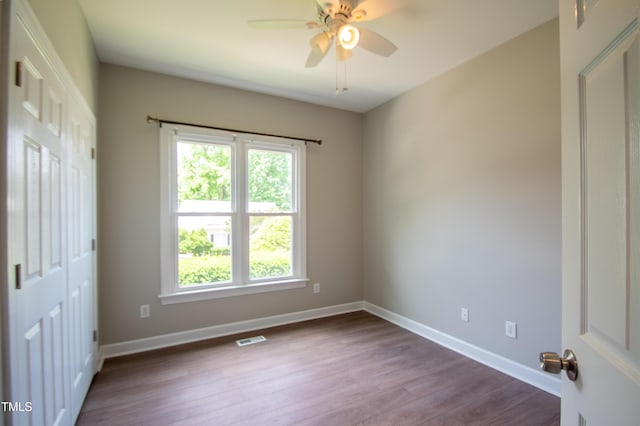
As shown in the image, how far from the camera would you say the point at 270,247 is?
12.0 ft

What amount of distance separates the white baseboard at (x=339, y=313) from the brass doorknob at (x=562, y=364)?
6.35 feet

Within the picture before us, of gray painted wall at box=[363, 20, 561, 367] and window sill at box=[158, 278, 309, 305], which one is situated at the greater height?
gray painted wall at box=[363, 20, 561, 367]

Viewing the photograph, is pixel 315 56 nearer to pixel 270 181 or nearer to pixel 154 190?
pixel 270 181

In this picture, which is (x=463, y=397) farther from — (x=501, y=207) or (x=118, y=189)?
(x=118, y=189)

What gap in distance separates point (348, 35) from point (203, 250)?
8.29ft

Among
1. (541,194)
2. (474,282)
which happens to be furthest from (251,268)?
(541,194)

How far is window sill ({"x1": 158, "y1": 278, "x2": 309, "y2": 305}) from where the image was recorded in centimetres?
305

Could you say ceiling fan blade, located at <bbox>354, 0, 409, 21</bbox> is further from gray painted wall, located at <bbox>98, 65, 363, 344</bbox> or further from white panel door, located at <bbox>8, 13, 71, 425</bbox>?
gray painted wall, located at <bbox>98, 65, 363, 344</bbox>

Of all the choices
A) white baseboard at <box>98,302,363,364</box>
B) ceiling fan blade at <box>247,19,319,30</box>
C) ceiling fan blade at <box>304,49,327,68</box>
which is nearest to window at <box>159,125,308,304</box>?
white baseboard at <box>98,302,363,364</box>

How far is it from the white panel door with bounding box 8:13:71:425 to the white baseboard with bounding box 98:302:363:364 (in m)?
1.15

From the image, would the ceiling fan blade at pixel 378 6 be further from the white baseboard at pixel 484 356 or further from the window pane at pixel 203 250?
the white baseboard at pixel 484 356

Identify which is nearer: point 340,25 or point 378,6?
point 378,6

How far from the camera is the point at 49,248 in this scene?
4.92 feet

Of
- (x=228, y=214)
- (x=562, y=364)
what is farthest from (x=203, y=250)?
(x=562, y=364)
